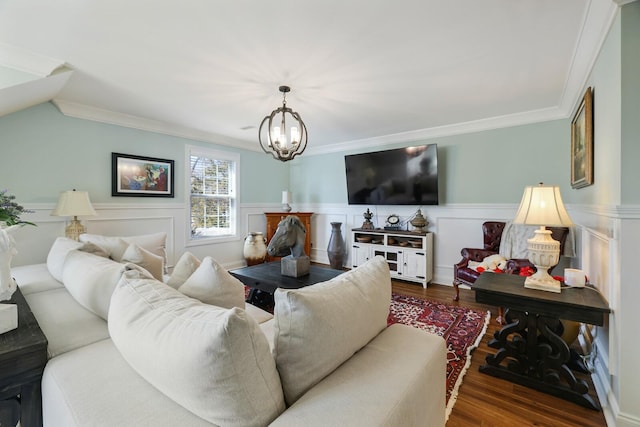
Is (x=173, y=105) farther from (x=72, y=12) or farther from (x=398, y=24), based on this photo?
(x=398, y=24)

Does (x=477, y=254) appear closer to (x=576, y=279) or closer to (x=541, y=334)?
(x=576, y=279)

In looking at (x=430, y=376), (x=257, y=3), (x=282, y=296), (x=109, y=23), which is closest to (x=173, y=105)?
(x=109, y=23)

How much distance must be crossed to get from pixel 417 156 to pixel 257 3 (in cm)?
314

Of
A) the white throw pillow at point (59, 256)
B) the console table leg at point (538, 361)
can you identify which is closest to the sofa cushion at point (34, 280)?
the white throw pillow at point (59, 256)

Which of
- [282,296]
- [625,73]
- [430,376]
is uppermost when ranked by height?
[625,73]

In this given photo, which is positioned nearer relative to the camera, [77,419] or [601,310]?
[77,419]

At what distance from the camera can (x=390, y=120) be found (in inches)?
150

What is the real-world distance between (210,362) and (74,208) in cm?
325

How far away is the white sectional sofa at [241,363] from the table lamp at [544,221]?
126cm

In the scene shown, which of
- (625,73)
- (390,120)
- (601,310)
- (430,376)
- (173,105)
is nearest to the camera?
(430,376)

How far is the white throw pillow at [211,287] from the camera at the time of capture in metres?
1.24

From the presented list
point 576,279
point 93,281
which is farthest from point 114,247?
point 576,279

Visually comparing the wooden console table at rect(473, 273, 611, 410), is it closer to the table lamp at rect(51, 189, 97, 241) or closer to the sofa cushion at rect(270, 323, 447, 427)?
the sofa cushion at rect(270, 323, 447, 427)

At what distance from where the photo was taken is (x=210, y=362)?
68 cm
